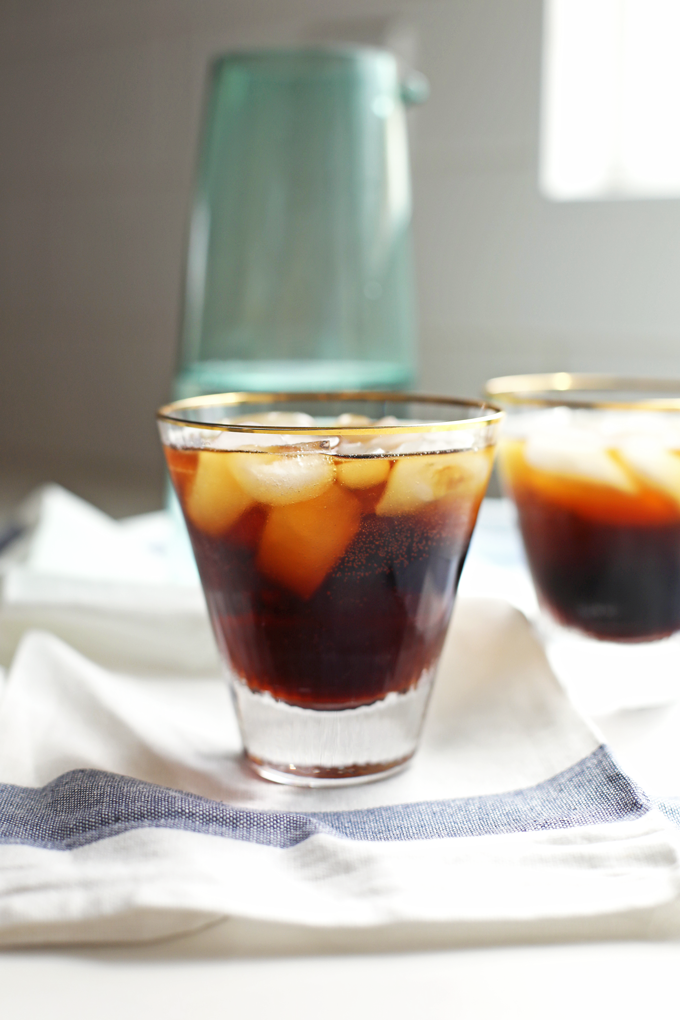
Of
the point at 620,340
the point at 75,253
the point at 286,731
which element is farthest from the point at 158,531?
the point at 75,253

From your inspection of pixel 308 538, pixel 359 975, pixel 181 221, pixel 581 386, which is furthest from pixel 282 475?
pixel 181 221

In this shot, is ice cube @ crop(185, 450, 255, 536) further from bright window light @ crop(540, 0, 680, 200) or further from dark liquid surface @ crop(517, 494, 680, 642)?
bright window light @ crop(540, 0, 680, 200)

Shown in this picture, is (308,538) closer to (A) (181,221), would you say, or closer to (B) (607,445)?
(B) (607,445)

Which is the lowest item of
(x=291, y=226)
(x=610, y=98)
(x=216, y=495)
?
(x=216, y=495)

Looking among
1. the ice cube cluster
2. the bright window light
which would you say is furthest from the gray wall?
the ice cube cluster

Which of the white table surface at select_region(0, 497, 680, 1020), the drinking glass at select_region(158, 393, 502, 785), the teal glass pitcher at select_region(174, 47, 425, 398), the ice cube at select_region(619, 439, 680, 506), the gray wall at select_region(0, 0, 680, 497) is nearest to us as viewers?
the white table surface at select_region(0, 497, 680, 1020)
